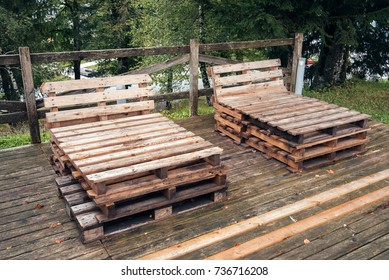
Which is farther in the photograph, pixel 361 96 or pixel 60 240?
pixel 361 96

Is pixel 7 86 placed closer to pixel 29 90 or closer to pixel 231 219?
pixel 29 90

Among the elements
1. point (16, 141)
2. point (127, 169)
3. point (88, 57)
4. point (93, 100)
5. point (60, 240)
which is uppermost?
point (88, 57)

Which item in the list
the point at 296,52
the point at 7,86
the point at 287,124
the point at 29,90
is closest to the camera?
the point at 287,124

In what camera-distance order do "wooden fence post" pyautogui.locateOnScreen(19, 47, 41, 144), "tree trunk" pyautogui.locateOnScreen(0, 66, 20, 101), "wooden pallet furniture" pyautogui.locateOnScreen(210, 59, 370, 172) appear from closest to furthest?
"wooden pallet furniture" pyautogui.locateOnScreen(210, 59, 370, 172) → "wooden fence post" pyautogui.locateOnScreen(19, 47, 41, 144) → "tree trunk" pyautogui.locateOnScreen(0, 66, 20, 101)

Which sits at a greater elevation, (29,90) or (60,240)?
(29,90)

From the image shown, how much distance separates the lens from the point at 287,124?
5961 mm

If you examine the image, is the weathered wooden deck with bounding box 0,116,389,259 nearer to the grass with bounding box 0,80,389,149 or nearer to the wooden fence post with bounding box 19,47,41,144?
the wooden fence post with bounding box 19,47,41,144

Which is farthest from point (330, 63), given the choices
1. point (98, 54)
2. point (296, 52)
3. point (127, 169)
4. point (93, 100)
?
point (127, 169)

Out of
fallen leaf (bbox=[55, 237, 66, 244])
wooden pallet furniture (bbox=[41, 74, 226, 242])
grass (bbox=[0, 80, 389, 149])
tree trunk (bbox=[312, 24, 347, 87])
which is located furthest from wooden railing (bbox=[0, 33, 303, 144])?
tree trunk (bbox=[312, 24, 347, 87])

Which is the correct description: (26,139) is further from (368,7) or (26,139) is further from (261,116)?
(368,7)

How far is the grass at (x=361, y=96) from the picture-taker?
1028 cm

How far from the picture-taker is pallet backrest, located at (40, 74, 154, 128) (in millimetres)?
5965

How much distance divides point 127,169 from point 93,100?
7.88 ft

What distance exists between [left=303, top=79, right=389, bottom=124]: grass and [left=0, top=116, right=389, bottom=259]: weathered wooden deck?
4.30 metres
